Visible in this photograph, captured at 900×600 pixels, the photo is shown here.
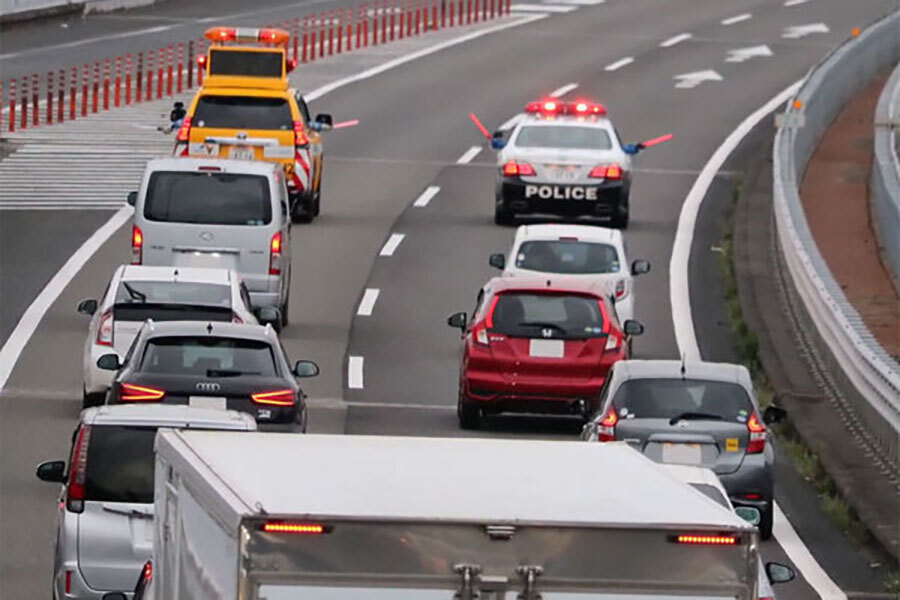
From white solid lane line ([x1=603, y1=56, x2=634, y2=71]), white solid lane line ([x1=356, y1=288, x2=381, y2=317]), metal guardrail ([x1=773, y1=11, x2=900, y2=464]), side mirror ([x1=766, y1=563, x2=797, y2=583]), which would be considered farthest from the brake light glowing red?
white solid lane line ([x1=603, y1=56, x2=634, y2=71])

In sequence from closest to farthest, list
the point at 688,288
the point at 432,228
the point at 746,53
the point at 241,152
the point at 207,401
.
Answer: the point at 207,401 → the point at 688,288 → the point at 241,152 → the point at 432,228 → the point at 746,53

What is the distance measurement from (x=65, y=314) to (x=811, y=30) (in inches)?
1579

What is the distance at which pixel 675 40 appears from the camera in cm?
6525

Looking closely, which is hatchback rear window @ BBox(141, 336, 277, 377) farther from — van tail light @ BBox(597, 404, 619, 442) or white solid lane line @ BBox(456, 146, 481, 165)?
white solid lane line @ BBox(456, 146, 481, 165)

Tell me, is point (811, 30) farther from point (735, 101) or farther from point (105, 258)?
point (105, 258)

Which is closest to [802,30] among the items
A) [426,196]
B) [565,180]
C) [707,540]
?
[426,196]

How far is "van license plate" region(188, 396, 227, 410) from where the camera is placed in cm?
1986

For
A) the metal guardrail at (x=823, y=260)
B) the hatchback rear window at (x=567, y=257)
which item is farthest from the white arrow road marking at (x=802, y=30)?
the hatchback rear window at (x=567, y=257)

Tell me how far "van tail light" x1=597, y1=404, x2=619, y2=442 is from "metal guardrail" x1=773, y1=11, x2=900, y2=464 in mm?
2976

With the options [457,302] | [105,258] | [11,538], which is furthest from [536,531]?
[105,258]

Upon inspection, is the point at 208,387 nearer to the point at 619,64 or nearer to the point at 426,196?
the point at 426,196

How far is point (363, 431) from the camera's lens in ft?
80.3

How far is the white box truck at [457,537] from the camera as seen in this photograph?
9422 mm

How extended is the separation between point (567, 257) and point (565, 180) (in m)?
8.03
